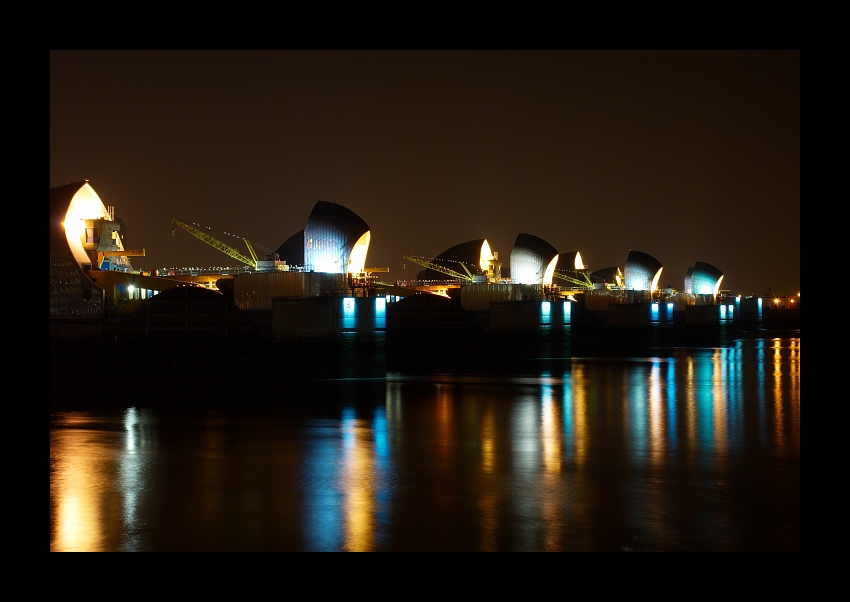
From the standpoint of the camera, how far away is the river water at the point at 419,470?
7.88 m

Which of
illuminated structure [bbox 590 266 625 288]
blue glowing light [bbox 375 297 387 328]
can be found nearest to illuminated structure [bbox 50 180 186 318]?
blue glowing light [bbox 375 297 387 328]

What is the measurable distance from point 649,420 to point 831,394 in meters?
14.0

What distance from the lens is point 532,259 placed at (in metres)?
44.2

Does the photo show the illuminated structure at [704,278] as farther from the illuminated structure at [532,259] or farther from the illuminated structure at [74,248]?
the illuminated structure at [74,248]

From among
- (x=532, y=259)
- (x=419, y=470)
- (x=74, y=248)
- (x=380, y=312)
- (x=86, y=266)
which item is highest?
(x=532, y=259)

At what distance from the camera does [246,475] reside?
11016mm

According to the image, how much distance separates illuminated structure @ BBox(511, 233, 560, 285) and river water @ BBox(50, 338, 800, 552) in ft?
70.7

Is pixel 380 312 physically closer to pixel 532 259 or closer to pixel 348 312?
pixel 348 312

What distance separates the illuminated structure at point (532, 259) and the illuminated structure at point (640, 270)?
1529 cm

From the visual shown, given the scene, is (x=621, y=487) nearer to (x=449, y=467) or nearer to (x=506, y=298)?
(x=449, y=467)

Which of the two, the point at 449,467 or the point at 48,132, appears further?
the point at 449,467

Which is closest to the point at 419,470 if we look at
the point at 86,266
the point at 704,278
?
the point at 86,266

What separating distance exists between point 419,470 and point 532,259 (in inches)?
1314

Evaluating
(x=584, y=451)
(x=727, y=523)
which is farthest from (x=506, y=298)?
(x=727, y=523)
